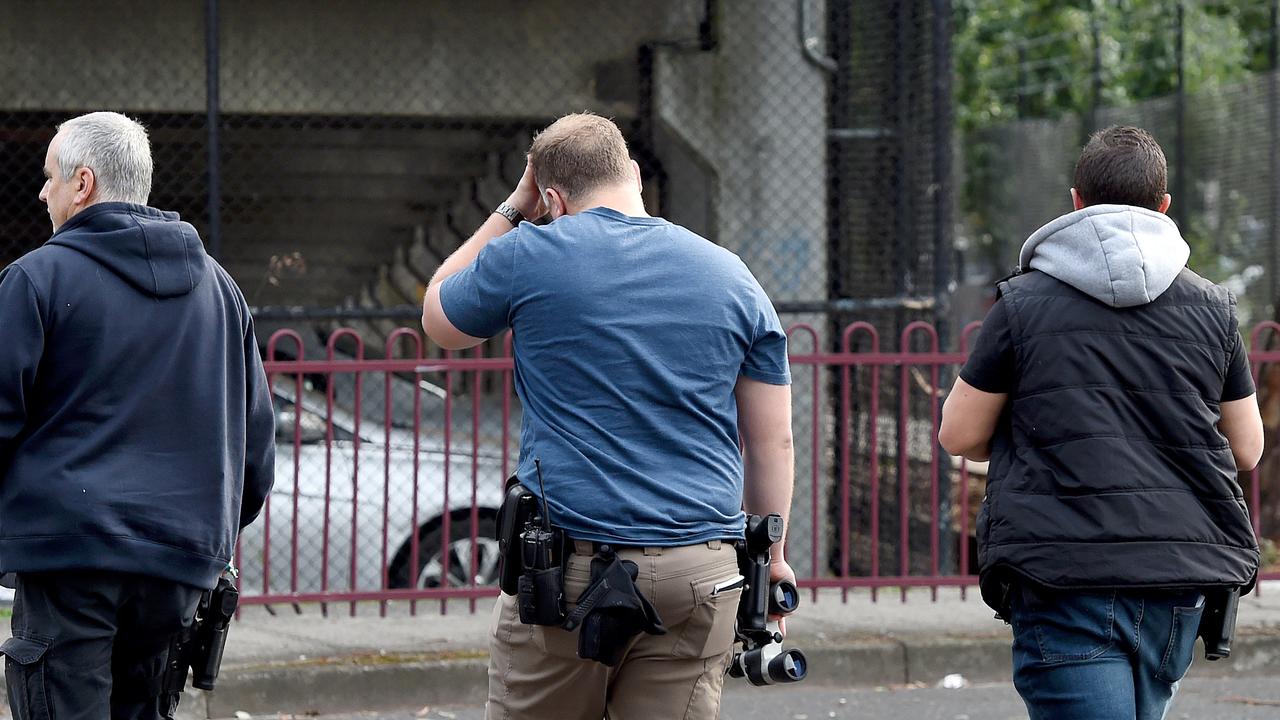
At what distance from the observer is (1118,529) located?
2.96 metres

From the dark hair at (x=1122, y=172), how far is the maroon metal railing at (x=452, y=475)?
3.05 meters

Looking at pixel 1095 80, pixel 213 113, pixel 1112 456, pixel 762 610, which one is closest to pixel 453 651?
pixel 213 113

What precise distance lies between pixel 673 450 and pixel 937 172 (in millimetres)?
5283

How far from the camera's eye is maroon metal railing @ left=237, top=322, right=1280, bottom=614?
6.34 meters

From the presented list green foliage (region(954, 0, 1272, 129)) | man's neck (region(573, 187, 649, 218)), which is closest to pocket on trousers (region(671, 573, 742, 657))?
man's neck (region(573, 187, 649, 218))

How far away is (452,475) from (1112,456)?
451 cm

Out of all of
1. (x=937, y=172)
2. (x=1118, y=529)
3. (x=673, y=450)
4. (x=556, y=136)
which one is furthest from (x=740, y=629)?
(x=937, y=172)

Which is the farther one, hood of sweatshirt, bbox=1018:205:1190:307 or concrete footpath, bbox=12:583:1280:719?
concrete footpath, bbox=12:583:1280:719

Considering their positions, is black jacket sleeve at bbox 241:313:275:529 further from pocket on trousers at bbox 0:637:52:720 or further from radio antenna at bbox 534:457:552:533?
radio antenna at bbox 534:457:552:533

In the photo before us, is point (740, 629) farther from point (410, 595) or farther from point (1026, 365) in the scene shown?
point (410, 595)

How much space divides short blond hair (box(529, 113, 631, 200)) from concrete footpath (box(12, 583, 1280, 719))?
313 centimetres

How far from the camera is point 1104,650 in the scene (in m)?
2.97

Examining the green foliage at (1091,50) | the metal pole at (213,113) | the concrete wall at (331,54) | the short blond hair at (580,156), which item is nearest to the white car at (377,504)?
the metal pole at (213,113)

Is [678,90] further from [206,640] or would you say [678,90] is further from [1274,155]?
[1274,155]
